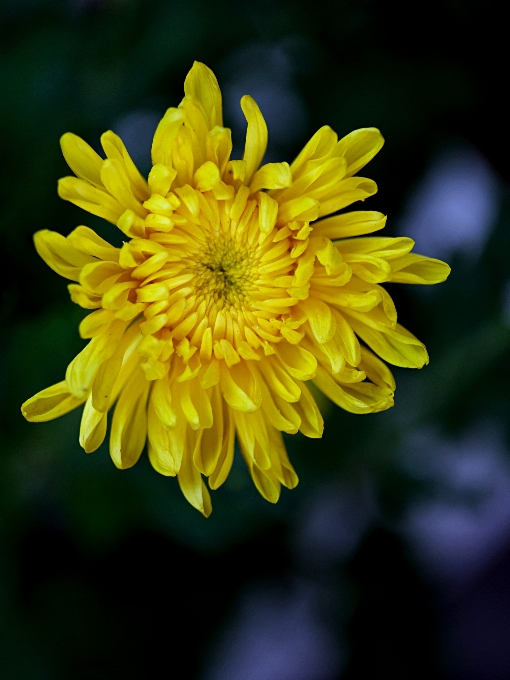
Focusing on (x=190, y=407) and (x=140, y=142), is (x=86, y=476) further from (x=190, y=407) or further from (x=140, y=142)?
(x=140, y=142)

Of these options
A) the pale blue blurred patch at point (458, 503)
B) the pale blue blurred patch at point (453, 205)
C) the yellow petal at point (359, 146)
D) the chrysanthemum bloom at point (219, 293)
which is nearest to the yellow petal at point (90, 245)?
the chrysanthemum bloom at point (219, 293)

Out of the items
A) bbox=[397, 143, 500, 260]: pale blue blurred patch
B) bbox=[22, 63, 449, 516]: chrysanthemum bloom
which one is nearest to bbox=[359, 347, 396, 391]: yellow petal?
bbox=[22, 63, 449, 516]: chrysanthemum bloom

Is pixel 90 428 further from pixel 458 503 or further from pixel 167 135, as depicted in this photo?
pixel 458 503

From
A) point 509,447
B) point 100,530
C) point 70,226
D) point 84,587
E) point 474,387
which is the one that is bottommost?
point 84,587

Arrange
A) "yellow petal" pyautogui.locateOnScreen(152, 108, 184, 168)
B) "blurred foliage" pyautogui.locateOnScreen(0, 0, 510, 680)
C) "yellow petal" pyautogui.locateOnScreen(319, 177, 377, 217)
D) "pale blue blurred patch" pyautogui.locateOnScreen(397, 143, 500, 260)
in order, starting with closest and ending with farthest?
"yellow petal" pyautogui.locateOnScreen(152, 108, 184, 168)
"yellow petal" pyautogui.locateOnScreen(319, 177, 377, 217)
"blurred foliage" pyautogui.locateOnScreen(0, 0, 510, 680)
"pale blue blurred patch" pyautogui.locateOnScreen(397, 143, 500, 260)

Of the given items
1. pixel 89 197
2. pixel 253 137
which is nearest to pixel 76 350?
pixel 89 197

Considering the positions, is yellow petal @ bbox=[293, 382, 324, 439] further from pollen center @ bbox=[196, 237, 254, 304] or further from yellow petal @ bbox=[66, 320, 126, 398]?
yellow petal @ bbox=[66, 320, 126, 398]

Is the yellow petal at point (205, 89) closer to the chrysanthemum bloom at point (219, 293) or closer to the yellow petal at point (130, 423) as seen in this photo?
the chrysanthemum bloom at point (219, 293)

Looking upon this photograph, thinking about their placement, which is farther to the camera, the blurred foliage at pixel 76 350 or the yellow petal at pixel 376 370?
the blurred foliage at pixel 76 350

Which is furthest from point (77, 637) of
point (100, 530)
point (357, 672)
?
point (357, 672)
